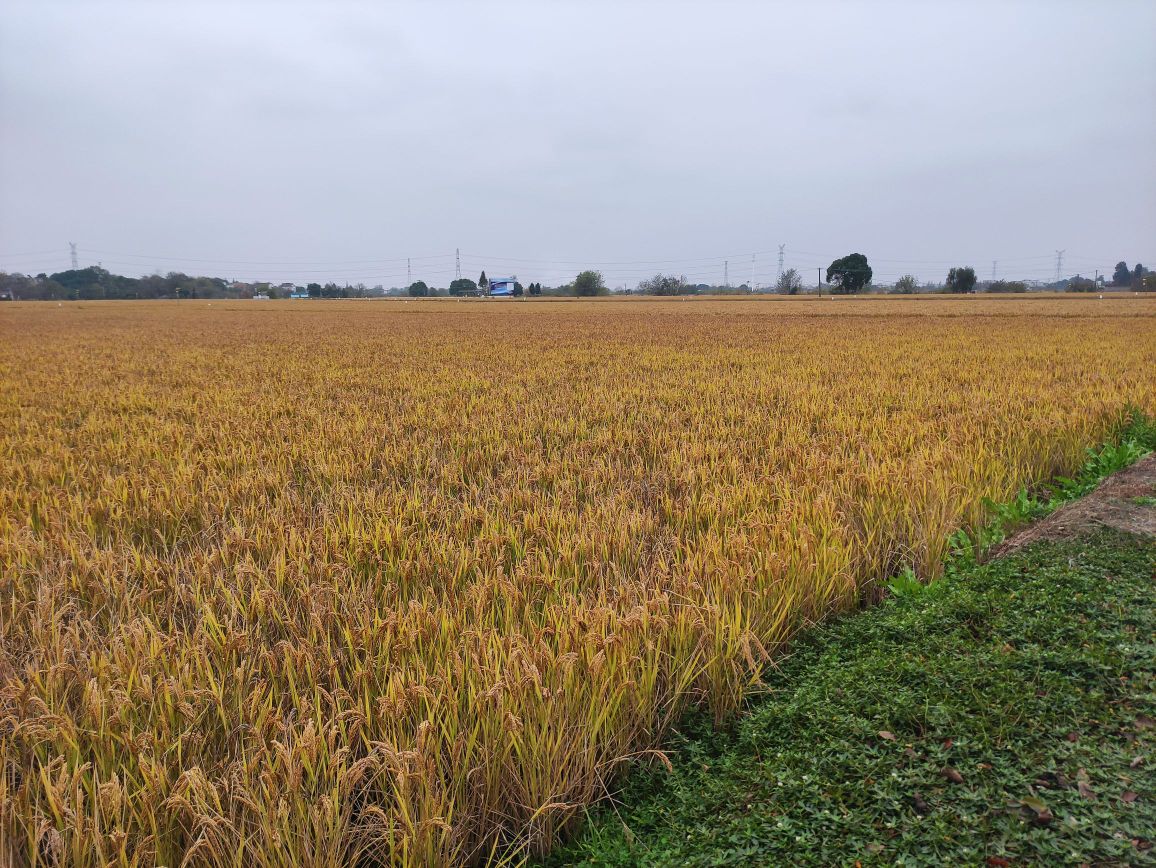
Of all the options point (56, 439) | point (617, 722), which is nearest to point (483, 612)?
point (617, 722)

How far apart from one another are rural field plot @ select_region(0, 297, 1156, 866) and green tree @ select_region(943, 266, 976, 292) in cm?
8387

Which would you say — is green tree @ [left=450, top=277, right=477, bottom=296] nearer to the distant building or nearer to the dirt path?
the distant building

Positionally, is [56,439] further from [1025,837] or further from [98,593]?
[1025,837]

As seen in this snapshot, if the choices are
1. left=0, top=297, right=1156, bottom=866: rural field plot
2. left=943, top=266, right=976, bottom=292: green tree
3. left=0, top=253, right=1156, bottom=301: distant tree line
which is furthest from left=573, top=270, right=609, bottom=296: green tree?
left=0, top=297, right=1156, bottom=866: rural field plot

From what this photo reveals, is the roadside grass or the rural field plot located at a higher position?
the rural field plot

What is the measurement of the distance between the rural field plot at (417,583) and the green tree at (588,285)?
9419cm

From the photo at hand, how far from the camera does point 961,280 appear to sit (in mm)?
79000

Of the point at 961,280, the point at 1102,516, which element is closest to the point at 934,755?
the point at 1102,516

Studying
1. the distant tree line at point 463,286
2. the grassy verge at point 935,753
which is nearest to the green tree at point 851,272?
the distant tree line at point 463,286

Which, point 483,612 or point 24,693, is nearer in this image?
point 24,693

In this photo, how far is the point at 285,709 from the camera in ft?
6.66

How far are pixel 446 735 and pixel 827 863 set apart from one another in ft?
3.26

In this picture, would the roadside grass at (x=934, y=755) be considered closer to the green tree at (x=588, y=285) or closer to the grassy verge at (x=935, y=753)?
the grassy verge at (x=935, y=753)

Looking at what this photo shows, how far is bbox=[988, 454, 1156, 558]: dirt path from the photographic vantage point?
3330 millimetres
